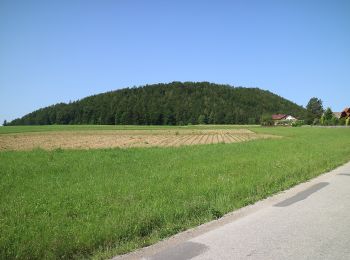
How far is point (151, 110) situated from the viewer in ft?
511

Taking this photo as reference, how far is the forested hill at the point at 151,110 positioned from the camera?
510 feet

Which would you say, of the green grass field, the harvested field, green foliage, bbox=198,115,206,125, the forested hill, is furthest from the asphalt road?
green foliage, bbox=198,115,206,125

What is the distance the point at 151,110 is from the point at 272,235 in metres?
150

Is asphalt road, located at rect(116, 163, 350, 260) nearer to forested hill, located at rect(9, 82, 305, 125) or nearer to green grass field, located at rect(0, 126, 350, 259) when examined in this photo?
green grass field, located at rect(0, 126, 350, 259)

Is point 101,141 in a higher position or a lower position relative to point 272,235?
higher

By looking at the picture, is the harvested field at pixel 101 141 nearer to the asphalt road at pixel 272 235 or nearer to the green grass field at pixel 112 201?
the green grass field at pixel 112 201

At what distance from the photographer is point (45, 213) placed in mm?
7871

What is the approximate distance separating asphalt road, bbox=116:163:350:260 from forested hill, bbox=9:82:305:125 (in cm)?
14405

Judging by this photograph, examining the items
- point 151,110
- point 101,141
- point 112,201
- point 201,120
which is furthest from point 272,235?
point 201,120

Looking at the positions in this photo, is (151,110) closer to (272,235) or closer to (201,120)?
(201,120)

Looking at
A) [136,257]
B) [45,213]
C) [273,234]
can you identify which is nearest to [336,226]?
[273,234]

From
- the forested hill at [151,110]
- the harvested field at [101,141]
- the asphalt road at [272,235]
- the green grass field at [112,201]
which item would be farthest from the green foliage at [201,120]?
the asphalt road at [272,235]

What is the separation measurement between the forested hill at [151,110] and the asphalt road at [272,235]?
14405 centimetres

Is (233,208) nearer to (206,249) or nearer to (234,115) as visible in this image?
(206,249)
